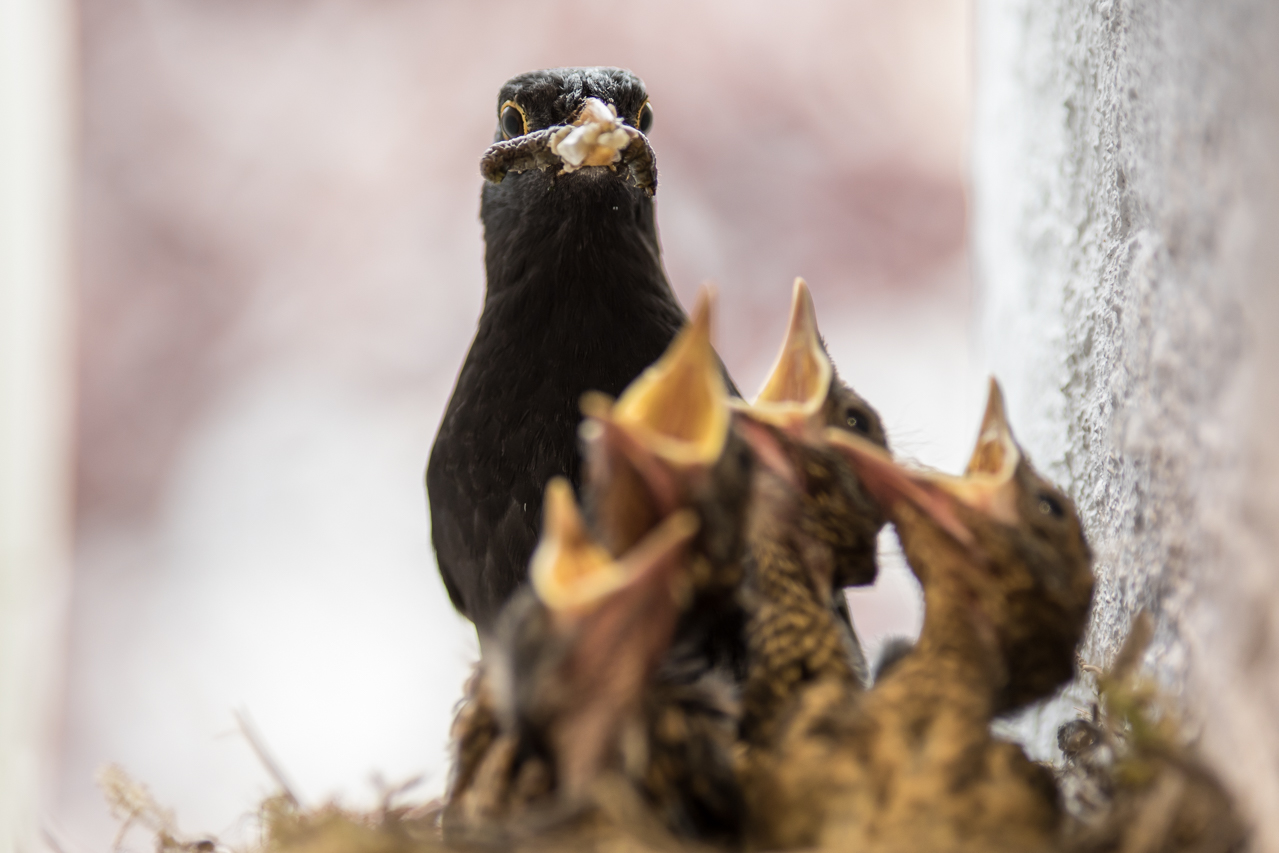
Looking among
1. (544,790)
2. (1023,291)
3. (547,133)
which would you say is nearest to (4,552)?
(547,133)

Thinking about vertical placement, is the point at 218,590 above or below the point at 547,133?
below

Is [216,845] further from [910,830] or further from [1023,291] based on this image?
[1023,291]

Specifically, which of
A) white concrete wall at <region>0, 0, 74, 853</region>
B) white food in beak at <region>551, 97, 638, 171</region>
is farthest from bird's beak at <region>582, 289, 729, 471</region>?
white concrete wall at <region>0, 0, 74, 853</region>

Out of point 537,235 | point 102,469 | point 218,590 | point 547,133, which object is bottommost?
point 218,590

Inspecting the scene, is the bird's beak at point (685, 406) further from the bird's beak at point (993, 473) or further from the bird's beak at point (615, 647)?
the bird's beak at point (993, 473)

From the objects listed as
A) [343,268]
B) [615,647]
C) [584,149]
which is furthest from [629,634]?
[343,268]

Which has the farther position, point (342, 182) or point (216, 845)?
point (342, 182)

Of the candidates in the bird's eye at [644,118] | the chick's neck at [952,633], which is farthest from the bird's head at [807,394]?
the bird's eye at [644,118]
